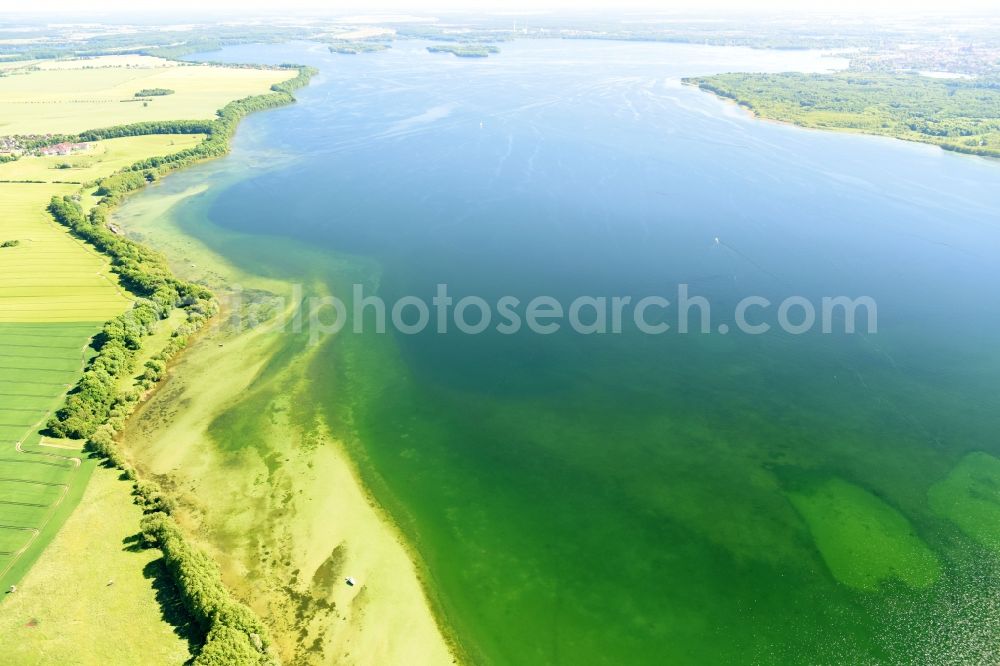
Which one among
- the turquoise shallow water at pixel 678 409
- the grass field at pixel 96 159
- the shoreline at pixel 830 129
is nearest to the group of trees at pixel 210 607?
the turquoise shallow water at pixel 678 409

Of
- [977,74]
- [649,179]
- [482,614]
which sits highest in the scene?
[977,74]

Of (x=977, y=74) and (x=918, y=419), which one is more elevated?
(x=977, y=74)

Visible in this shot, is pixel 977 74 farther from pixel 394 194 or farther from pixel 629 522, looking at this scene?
pixel 629 522

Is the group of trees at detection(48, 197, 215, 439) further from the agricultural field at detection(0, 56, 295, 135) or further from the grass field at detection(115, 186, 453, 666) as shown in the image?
the agricultural field at detection(0, 56, 295, 135)

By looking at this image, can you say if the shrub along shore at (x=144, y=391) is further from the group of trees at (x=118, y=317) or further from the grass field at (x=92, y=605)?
the grass field at (x=92, y=605)

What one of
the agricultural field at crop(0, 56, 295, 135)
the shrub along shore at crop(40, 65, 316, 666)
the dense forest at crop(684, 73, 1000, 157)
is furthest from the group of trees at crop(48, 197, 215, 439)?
the dense forest at crop(684, 73, 1000, 157)

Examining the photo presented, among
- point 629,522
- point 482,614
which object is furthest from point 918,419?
point 482,614
